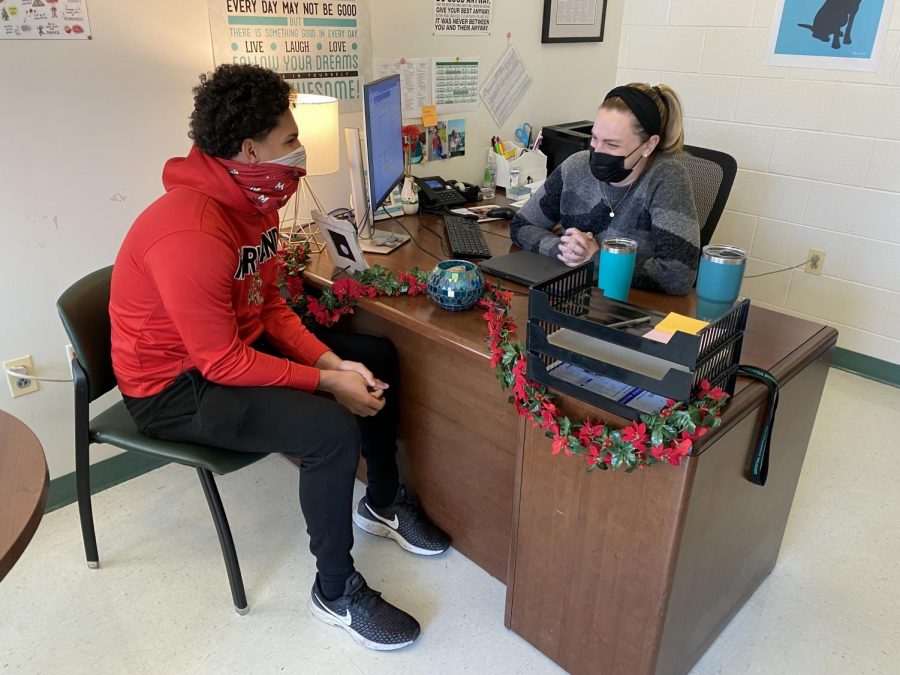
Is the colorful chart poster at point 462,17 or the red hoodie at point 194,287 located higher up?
the colorful chart poster at point 462,17

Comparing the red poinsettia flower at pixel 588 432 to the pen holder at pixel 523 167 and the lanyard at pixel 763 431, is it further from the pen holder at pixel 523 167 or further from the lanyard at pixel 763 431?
the pen holder at pixel 523 167

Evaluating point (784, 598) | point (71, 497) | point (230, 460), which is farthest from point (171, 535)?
point (784, 598)

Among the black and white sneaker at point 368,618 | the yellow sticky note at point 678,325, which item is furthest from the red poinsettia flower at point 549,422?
the black and white sneaker at point 368,618

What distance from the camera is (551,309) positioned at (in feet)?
4.07

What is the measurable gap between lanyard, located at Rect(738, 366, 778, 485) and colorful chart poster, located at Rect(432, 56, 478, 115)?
1.72 meters

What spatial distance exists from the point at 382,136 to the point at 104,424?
42.2 inches

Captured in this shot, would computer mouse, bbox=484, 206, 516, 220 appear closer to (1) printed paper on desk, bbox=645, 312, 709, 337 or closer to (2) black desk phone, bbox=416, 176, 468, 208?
(2) black desk phone, bbox=416, 176, 468, 208

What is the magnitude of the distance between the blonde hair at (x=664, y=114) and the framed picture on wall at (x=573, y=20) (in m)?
1.21

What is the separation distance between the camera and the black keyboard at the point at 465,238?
2.02 meters

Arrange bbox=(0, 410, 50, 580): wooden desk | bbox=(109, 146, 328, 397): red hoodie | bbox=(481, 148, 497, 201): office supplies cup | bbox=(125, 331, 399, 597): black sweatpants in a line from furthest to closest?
bbox=(481, 148, 497, 201): office supplies cup
bbox=(125, 331, 399, 597): black sweatpants
bbox=(109, 146, 328, 397): red hoodie
bbox=(0, 410, 50, 580): wooden desk

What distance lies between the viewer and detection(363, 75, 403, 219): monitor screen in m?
1.84

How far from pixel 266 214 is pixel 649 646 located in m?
1.27

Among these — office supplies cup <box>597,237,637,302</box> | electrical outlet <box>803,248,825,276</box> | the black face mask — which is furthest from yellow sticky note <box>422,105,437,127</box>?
electrical outlet <box>803,248,825,276</box>

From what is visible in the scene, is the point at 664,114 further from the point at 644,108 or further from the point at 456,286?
the point at 456,286
